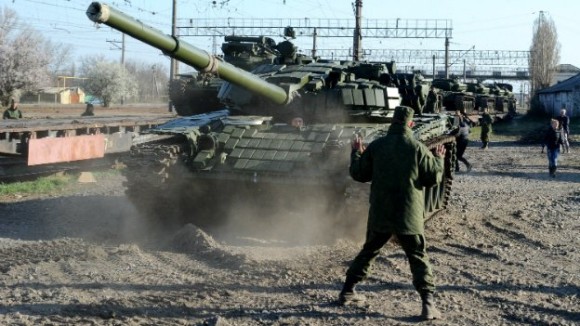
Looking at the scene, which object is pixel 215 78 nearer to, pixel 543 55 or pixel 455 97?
pixel 455 97

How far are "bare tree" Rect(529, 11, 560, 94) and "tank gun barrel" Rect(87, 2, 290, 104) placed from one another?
174 feet

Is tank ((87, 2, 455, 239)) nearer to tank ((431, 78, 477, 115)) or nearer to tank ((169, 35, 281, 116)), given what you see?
tank ((169, 35, 281, 116))

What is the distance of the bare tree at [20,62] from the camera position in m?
54.7

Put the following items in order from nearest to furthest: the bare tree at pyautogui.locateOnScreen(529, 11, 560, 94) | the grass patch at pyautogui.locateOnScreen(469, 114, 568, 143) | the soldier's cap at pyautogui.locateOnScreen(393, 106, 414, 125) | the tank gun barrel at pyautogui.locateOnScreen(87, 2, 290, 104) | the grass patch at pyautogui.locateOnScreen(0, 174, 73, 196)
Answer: the soldier's cap at pyautogui.locateOnScreen(393, 106, 414, 125) < the tank gun barrel at pyautogui.locateOnScreen(87, 2, 290, 104) < the grass patch at pyautogui.locateOnScreen(0, 174, 73, 196) < the grass patch at pyautogui.locateOnScreen(469, 114, 568, 143) < the bare tree at pyautogui.locateOnScreen(529, 11, 560, 94)

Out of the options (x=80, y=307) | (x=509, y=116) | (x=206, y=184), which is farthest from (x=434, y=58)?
(x=80, y=307)

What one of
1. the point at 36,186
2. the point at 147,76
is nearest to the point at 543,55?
the point at 36,186

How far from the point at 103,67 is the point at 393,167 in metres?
66.6

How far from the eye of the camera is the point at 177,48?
8.46m

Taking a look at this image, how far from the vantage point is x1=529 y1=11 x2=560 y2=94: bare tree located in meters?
60.0

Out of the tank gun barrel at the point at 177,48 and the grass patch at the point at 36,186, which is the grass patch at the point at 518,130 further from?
the tank gun barrel at the point at 177,48

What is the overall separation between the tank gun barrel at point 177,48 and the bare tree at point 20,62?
1789 inches

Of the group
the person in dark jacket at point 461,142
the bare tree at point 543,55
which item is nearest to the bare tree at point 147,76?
the bare tree at point 543,55

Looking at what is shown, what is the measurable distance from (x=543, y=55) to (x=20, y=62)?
3876 cm

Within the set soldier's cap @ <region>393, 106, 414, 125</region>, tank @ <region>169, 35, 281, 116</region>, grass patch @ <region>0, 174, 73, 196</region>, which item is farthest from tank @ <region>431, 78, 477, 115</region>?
soldier's cap @ <region>393, 106, 414, 125</region>
